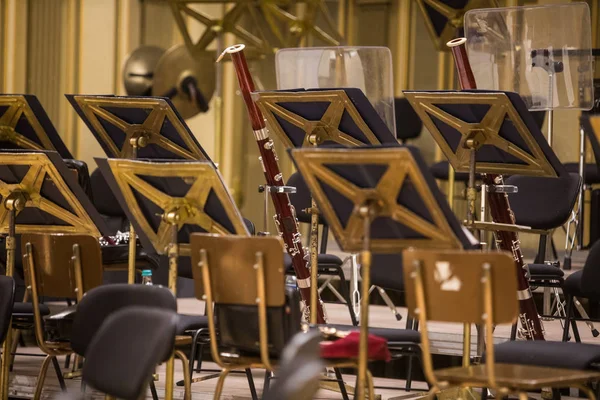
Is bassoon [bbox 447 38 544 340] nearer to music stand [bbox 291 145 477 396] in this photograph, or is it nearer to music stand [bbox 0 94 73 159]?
music stand [bbox 291 145 477 396]

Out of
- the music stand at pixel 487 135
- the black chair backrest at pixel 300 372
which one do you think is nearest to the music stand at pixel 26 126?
the music stand at pixel 487 135

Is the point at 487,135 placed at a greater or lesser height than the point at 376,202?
greater

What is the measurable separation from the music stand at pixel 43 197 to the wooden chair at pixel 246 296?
762 mm

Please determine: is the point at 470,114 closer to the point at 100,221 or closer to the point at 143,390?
the point at 100,221

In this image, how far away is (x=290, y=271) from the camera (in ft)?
16.9

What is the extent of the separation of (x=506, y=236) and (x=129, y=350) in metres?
2.06

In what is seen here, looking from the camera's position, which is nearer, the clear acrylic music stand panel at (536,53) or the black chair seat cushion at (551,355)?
the black chair seat cushion at (551,355)

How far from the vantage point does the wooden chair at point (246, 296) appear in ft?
11.3

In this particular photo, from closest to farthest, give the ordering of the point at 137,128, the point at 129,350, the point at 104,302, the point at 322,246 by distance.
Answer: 1. the point at 129,350
2. the point at 104,302
3. the point at 137,128
4. the point at 322,246

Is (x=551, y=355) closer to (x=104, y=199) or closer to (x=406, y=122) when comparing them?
(x=104, y=199)

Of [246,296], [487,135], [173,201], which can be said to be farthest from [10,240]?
[487,135]

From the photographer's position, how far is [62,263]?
4219 mm

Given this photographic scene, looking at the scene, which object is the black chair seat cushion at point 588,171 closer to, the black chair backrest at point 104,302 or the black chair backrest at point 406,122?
the black chair backrest at point 406,122

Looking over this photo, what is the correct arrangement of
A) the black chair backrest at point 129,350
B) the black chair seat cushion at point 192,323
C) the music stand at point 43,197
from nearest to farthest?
the black chair backrest at point 129,350 → the music stand at point 43,197 → the black chair seat cushion at point 192,323
